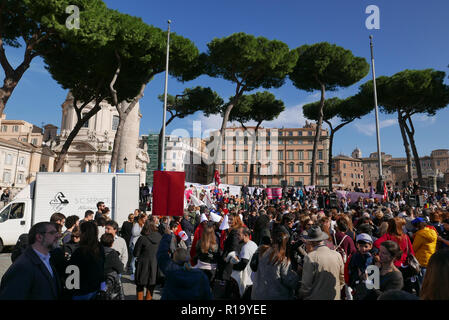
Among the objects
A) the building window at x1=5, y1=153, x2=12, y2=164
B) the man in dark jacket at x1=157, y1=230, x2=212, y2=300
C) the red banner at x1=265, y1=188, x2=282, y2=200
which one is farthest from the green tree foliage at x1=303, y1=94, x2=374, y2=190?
the building window at x1=5, y1=153, x2=12, y2=164

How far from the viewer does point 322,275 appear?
9.71 feet

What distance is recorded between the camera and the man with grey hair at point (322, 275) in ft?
9.68

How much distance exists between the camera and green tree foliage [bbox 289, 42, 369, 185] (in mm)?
26859

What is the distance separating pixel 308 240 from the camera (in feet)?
10.3

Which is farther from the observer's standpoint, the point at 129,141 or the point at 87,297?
the point at 129,141

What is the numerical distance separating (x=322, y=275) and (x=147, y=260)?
299 cm

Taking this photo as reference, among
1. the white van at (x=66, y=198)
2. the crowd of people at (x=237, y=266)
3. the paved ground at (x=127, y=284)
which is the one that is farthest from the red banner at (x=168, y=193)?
the white van at (x=66, y=198)

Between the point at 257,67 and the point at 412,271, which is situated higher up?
the point at 257,67

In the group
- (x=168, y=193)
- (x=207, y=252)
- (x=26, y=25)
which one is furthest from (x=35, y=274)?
(x=26, y=25)

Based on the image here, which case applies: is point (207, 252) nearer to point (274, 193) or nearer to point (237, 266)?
point (237, 266)

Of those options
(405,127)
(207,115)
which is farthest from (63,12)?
(405,127)

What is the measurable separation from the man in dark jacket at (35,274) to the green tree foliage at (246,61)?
20918mm
